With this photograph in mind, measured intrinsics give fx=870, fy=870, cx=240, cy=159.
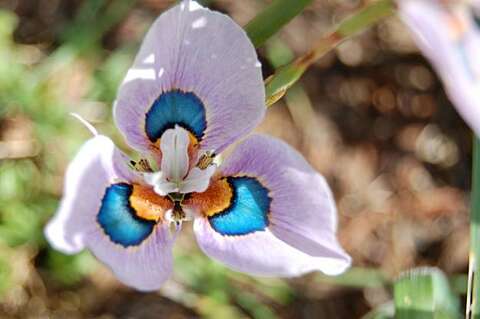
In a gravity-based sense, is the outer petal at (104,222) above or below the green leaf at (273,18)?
below

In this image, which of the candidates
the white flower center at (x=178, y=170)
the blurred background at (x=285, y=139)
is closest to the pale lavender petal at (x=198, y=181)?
the white flower center at (x=178, y=170)

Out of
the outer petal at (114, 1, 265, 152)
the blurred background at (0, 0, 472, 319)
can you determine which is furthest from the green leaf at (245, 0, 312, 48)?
the blurred background at (0, 0, 472, 319)

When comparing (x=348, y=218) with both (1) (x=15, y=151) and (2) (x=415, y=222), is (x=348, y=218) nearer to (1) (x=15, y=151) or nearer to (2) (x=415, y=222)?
(2) (x=415, y=222)

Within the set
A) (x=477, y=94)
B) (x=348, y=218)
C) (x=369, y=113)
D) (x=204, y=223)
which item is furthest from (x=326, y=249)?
(x=369, y=113)

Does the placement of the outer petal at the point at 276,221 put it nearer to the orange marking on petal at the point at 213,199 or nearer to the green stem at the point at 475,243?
the orange marking on petal at the point at 213,199

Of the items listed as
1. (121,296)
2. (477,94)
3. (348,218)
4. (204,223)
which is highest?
(477,94)

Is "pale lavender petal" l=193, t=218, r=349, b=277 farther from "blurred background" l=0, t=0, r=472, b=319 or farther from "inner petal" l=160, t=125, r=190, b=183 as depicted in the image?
"blurred background" l=0, t=0, r=472, b=319
